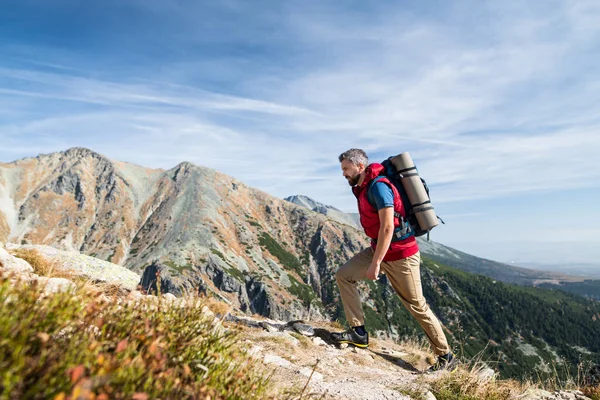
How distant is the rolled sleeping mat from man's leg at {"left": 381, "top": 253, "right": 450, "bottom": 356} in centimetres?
75

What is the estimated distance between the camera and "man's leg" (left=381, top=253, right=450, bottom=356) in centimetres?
706

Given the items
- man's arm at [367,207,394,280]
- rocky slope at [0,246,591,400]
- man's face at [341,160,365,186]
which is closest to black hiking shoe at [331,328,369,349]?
rocky slope at [0,246,591,400]

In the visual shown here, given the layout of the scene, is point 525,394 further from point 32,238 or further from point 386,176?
point 32,238

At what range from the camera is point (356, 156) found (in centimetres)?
707

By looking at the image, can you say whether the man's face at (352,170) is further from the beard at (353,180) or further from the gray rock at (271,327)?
the gray rock at (271,327)

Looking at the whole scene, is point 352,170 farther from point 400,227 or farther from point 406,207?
point 400,227

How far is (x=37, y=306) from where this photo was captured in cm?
255

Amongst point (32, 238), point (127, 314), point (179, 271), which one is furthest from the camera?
point (32, 238)

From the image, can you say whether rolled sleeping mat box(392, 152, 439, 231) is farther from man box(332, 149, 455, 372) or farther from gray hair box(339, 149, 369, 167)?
gray hair box(339, 149, 369, 167)

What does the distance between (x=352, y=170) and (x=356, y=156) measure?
1.00 feet

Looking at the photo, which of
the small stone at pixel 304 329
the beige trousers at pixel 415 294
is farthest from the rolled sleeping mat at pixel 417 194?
the small stone at pixel 304 329


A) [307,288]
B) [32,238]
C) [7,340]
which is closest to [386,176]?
[7,340]

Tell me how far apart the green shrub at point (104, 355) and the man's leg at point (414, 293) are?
4.34 m

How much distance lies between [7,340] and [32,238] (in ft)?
749
